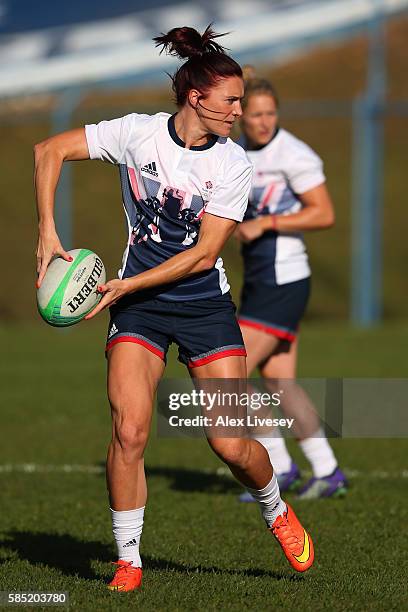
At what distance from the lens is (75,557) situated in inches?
231

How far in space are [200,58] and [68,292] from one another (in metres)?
1.18

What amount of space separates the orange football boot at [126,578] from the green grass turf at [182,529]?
0.05 m

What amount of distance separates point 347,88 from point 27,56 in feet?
45.6

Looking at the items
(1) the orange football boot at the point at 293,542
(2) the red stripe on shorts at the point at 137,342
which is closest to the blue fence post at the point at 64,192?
(2) the red stripe on shorts at the point at 137,342

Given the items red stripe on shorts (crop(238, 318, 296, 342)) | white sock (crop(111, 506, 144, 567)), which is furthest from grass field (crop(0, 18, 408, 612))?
red stripe on shorts (crop(238, 318, 296, 342))

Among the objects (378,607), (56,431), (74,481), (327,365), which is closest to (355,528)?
(378,607)

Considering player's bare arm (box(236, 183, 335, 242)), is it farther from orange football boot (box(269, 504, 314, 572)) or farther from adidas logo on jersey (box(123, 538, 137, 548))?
adidas logo on jersey (box(123, 538, 137, 548))

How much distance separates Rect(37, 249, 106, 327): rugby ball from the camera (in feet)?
16.4

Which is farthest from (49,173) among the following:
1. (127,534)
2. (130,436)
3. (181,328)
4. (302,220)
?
(302,220)

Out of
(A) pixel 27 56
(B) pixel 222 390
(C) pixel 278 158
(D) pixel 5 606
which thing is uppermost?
(A) pixel 27 56

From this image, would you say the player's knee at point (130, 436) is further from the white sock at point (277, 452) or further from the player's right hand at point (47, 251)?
the white sock at point (277, 452)

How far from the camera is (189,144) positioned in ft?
17.2

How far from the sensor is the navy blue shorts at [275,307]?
7.51m

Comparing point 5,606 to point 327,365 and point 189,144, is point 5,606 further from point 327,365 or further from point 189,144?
point 327,365
